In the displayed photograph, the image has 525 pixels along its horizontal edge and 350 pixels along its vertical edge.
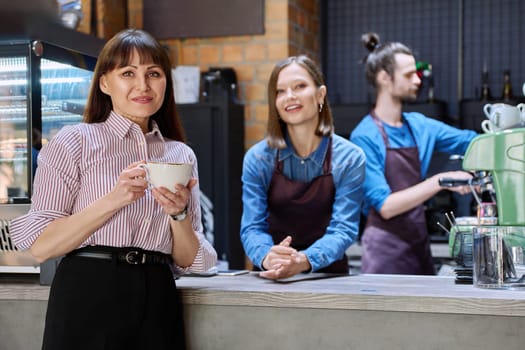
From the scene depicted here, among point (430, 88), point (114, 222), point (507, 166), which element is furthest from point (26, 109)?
point (430, 88)

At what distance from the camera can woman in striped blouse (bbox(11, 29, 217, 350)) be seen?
5.58ft

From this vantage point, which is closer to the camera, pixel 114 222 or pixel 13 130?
pixel 114 222

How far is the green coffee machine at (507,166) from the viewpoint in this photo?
191 centimetres

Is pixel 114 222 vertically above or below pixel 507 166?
below

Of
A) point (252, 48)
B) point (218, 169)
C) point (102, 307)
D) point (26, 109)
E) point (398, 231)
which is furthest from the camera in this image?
point (252, 48)

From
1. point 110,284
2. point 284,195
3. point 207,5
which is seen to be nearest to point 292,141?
point 284,195

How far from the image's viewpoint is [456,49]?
4.80m

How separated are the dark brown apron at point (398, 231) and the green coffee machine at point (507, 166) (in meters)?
1.38

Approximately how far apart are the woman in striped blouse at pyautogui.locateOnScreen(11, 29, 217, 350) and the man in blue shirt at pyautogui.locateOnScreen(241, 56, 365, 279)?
684mm

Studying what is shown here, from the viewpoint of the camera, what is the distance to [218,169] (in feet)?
14.2

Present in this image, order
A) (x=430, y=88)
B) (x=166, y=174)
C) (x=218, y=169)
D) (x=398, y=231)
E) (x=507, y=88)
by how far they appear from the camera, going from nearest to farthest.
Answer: (x=166, y=174) < (x=398, y=231) < (x=218, y=169) < (x=507, y=88) < (x=430, y=88)

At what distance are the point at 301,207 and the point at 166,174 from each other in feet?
3.38

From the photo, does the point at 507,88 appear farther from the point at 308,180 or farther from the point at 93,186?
the point at 93,186

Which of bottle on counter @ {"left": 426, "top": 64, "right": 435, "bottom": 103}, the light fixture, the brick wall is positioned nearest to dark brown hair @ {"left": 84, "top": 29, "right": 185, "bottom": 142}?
the light fixture
